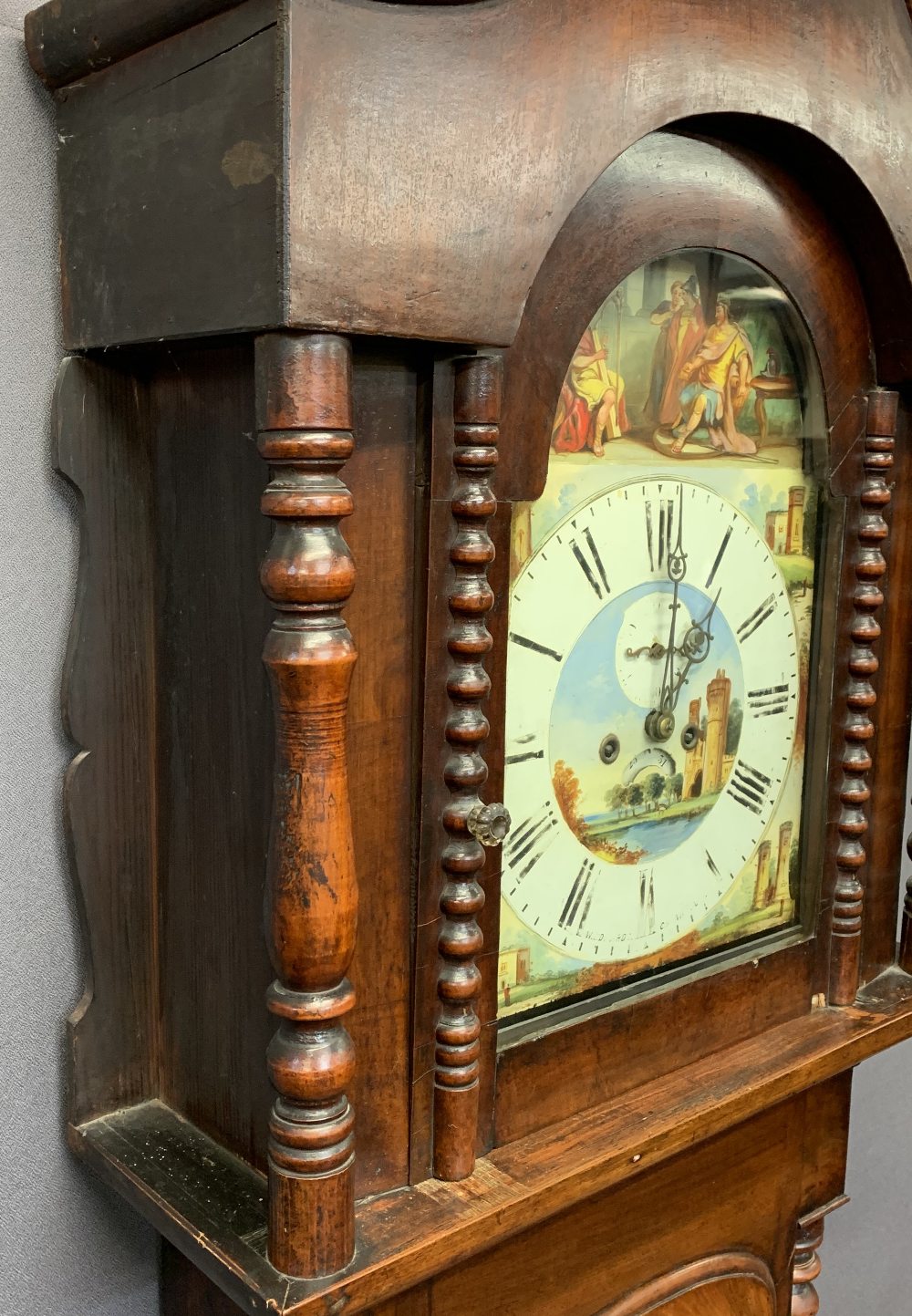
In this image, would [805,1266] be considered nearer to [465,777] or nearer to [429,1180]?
[429,1180]

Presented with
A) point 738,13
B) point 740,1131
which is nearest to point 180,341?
point 738,13

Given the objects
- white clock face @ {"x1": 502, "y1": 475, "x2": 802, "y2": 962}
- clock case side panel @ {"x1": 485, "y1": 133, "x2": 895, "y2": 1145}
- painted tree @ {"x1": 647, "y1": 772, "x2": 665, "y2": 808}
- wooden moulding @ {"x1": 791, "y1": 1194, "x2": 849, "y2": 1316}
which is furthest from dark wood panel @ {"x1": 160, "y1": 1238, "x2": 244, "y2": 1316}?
wooden moulding @ {"x1": 791, "y1": 1194, "x2": 849, "y2": 1316}

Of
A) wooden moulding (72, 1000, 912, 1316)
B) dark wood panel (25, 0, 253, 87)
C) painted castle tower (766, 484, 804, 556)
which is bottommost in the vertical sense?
wooden moulding (72, 1000, 912, 1316)

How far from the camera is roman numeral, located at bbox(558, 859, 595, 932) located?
38.1 inches

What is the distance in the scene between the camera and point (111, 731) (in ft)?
3.09

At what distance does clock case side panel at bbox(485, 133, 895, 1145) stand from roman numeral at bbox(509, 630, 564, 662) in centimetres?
5

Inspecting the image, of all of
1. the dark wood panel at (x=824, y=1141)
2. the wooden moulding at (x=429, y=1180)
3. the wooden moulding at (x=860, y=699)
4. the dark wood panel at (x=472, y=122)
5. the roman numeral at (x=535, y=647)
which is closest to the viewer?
the dark wood panel at (x=472, y=122)

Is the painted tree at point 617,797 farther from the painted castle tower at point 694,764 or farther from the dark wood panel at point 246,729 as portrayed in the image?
the dark wood panel at point 246,729

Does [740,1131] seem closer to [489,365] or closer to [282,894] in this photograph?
[282,894]

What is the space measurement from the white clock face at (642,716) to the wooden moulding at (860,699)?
65 mm

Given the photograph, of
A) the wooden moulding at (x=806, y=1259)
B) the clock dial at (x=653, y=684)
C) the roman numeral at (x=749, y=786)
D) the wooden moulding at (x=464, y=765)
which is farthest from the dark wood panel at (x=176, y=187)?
the wooden moulding at (x=806, y=1259)

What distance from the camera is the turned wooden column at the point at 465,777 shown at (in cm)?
80

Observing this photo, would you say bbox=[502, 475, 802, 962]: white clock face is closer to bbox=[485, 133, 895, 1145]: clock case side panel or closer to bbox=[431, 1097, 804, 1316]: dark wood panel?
bbox=[485, 133, 895, 1145]: clock case side panel

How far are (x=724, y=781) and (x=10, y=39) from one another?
0.78m
